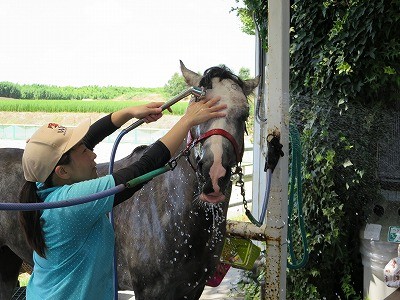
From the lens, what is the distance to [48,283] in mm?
2209

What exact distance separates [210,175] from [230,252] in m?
1.16

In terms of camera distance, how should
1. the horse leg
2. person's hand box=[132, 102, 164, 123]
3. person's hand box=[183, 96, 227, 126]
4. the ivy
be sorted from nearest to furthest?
person's hand box=[183, 96, 227, 126] → person's hand box=[132, 102, 164, 123] → the horse leg → the ivy

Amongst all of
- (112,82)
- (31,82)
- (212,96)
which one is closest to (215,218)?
(212,96)

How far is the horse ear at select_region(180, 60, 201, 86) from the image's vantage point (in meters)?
3.06

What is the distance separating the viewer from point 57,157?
6.98ft

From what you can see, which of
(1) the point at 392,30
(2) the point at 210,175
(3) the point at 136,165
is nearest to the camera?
(3) the point at 136,165

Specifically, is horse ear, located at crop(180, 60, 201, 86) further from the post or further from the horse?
the post

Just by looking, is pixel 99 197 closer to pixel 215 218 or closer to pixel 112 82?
pixel 215 218

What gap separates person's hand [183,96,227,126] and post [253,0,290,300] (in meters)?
0.51

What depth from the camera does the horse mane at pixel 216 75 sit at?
2.88m

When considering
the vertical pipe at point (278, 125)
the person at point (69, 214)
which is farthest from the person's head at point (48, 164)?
the vertical pipe at point (278, 125)

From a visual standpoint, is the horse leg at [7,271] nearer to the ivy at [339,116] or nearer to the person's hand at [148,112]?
the person's hand at [148,112]

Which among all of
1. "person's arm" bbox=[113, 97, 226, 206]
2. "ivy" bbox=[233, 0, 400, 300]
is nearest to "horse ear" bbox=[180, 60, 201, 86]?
"person's arm" bbox=[113, 97, 226, 206]

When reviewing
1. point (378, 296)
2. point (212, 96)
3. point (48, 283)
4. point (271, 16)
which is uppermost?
point (271, 16)
